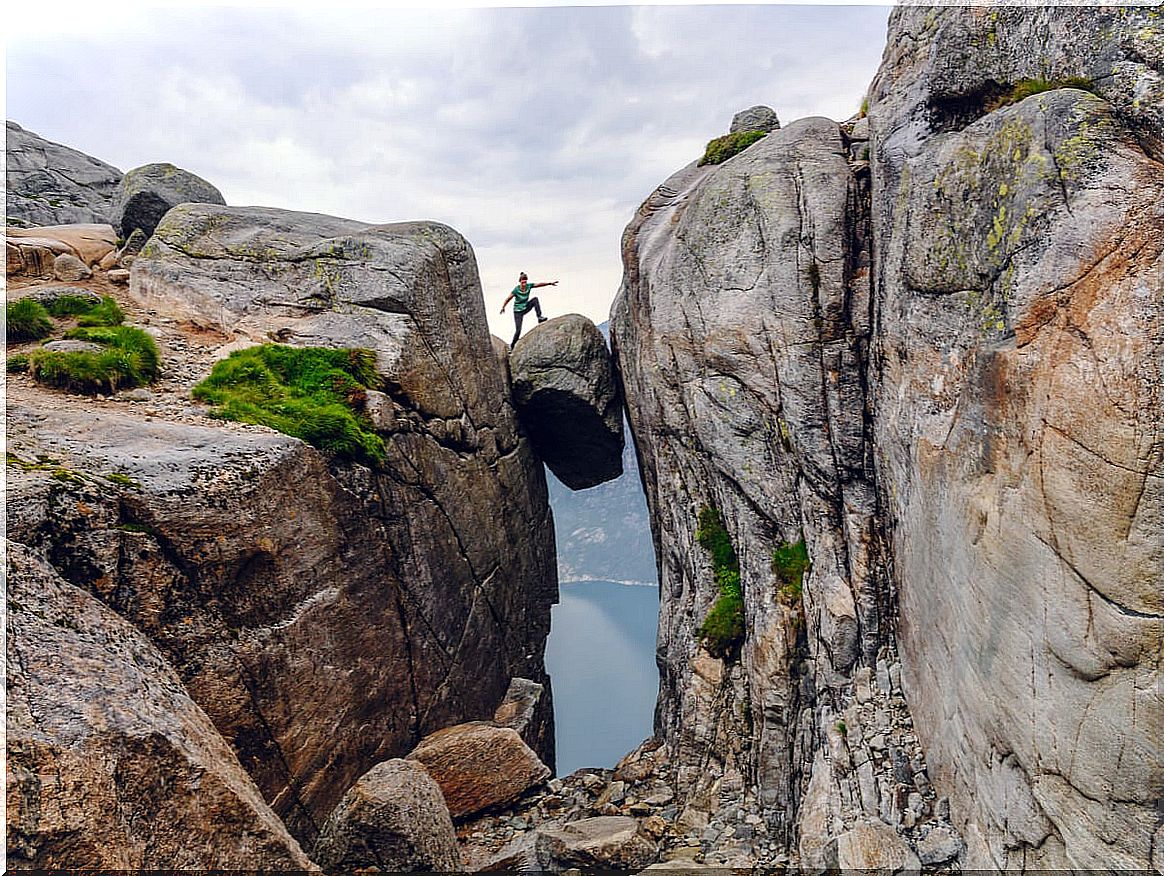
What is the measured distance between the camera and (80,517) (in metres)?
11.6

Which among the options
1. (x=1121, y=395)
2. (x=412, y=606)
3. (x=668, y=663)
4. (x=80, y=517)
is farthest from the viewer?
(x=668, y=663)

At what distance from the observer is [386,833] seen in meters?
13.3

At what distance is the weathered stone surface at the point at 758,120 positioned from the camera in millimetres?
23623

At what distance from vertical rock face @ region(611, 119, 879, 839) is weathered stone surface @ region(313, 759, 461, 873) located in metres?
7.60

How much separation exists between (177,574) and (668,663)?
15.4 meters

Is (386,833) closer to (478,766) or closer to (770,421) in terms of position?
(478,766)

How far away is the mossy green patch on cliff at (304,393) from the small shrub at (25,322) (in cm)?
421

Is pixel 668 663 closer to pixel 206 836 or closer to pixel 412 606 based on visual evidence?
pixel 412 606

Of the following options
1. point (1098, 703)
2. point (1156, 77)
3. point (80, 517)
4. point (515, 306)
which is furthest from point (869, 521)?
point (515, 306)

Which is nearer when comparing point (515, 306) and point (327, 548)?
point (327, 548)

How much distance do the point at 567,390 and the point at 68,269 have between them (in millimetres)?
17270

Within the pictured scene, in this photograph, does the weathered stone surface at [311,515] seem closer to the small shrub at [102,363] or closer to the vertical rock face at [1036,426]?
the small shrub at [102,363]

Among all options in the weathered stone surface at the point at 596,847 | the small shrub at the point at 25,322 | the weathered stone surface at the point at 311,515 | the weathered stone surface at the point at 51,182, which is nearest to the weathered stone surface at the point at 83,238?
the weathered stone surface at the point at 311,515

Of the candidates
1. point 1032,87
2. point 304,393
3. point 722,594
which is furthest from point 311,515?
point 1032,87
